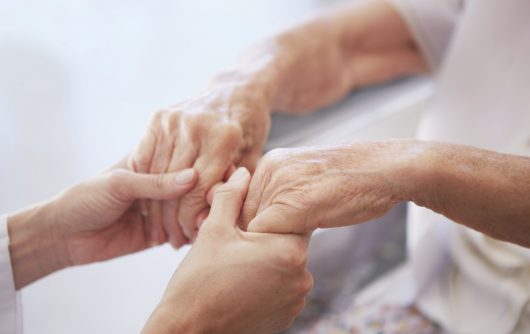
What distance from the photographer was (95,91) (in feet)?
4.22

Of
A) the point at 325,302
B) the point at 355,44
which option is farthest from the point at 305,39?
the point at 325,302

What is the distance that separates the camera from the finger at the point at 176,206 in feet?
3.09

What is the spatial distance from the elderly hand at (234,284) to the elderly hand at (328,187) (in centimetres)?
3

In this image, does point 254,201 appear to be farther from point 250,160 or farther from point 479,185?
point 479,185

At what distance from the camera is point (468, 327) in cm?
99

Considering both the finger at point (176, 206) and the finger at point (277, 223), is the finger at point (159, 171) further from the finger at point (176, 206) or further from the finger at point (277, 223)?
the finger at point (277, 223)

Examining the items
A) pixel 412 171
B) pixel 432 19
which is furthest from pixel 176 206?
pixel 432 19

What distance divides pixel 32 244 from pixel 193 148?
0.30 meters

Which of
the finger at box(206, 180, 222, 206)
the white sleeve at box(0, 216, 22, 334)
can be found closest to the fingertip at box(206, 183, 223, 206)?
the finger at box(206, 180, 222, 206)

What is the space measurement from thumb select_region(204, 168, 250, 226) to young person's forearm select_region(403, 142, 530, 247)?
0.78 ft

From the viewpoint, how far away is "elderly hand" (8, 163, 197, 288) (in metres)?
0.90

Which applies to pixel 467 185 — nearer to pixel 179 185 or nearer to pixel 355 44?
pixel 179 185

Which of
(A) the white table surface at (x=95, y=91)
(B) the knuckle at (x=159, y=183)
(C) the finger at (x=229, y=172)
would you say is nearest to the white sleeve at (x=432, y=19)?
(A) the white table surface at (x=95, y=91)

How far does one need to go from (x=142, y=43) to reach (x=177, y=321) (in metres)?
0.91
